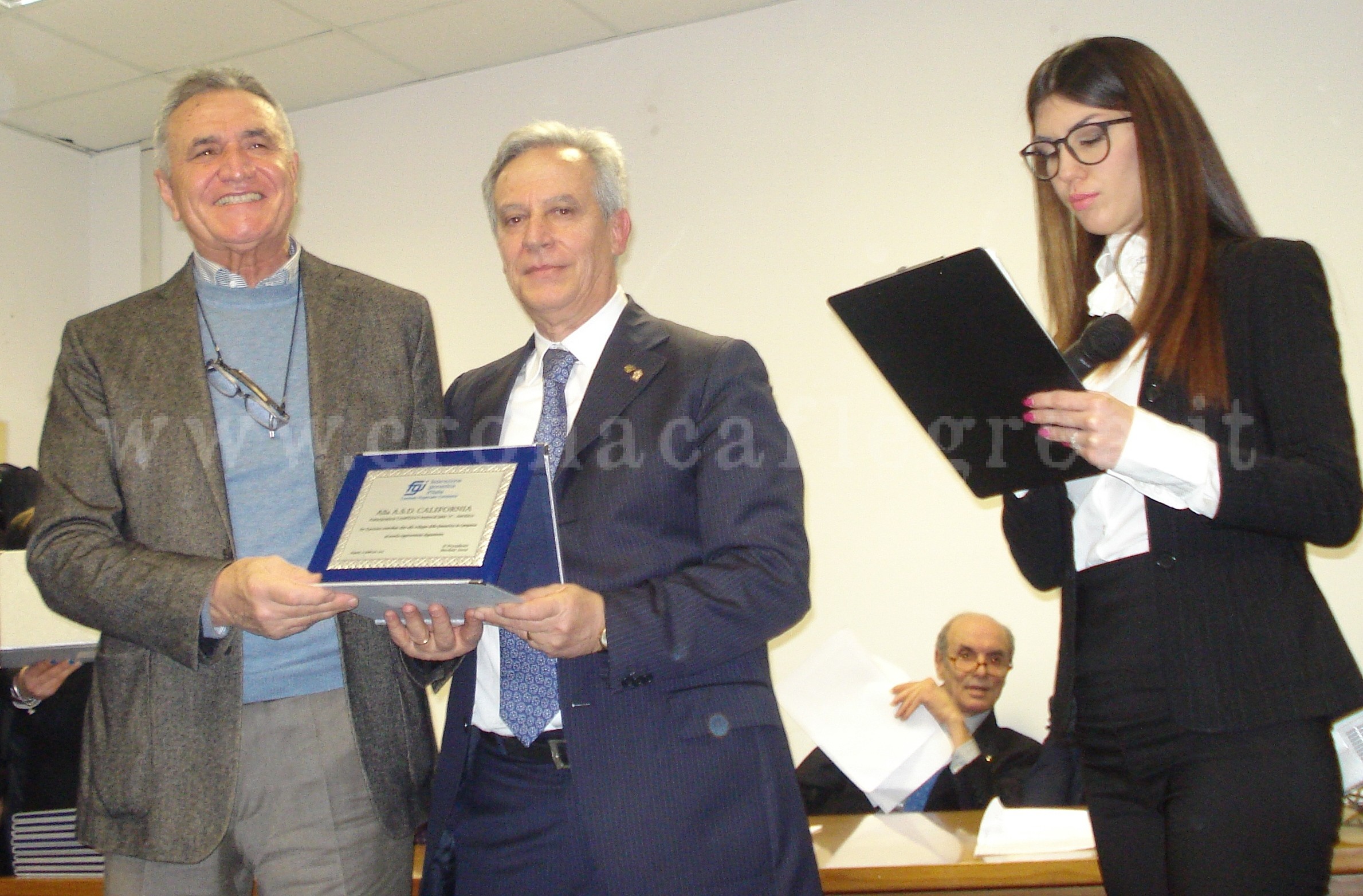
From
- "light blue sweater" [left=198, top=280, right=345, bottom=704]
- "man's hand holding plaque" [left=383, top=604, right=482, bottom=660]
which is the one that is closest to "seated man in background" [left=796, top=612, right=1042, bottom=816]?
"man's hand holding plaque" [left=383, top=604, right=482, bottom=660]

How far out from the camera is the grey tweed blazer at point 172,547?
1.55m

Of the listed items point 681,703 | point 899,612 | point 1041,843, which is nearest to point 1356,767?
point 1041,843

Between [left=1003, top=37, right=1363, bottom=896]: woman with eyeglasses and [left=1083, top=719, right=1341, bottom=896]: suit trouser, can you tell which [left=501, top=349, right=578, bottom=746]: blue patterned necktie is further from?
[left=1083, top=719, right=1341, bottom=896]: suit trouser

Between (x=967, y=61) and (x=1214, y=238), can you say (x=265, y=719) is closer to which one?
(x=1214, y=238)

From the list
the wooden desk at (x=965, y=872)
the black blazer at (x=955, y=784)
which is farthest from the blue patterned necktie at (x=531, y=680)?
the black blazer at (x=955, y=784)

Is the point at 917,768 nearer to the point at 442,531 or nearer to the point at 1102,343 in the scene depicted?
the point at 1102,343

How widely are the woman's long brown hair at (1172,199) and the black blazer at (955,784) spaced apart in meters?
2.21

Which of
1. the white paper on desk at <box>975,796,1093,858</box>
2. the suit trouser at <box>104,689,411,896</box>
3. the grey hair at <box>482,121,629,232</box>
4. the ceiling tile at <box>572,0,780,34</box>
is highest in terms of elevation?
the ceiling tile at <box>572,0,780,34</box>

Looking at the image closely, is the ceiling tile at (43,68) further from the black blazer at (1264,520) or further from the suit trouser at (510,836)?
the black blazer at (1264,520)

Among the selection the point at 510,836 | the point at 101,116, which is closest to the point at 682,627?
the point at 510,836

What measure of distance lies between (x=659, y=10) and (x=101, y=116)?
109 inches

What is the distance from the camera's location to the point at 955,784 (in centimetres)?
349

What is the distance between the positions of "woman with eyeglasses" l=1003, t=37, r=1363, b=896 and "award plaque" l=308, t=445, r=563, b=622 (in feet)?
2.11

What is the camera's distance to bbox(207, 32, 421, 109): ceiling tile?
190 inches
